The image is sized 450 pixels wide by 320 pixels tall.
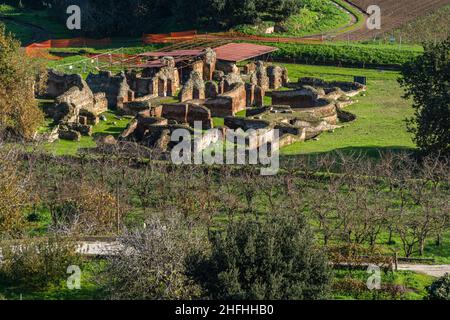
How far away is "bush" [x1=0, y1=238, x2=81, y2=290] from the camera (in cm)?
3534

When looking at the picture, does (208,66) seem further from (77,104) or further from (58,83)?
(77,104)

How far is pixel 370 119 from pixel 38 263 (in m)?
Answer: 35.1

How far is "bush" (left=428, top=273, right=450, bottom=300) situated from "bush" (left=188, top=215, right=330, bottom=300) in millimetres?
3573

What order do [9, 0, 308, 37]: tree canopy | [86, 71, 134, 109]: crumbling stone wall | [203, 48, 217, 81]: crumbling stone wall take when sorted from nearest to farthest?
[86, 71, 134, 109]: crumbling stone wall, [203, 48, 217, 81]: crumbling stone wall, [9, 0, 308, 37]: tree canopy

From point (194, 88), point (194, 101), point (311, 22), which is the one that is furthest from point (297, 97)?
point (311, 22)

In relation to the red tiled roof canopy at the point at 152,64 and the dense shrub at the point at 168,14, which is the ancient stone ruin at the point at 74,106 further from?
the dense shrub at the point at 168,14

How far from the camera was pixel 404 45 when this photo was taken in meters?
88.5

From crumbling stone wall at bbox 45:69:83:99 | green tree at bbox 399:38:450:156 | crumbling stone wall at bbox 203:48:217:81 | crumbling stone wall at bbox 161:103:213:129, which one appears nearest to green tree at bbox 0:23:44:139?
crumbling stone wall at bbox 45:69:83:99

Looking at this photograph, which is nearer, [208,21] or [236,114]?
[236,114]

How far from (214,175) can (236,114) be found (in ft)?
56.4

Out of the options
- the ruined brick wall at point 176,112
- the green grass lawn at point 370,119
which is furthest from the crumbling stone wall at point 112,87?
the green grass lawn at point 370,119

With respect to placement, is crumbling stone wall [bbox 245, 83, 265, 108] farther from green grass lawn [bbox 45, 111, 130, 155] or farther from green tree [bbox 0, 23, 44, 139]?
green tree [bbox 0, 23, 44, 139]
